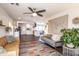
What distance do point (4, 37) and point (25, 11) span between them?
776mm

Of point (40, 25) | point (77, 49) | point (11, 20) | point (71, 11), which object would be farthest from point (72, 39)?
point (11, 20)

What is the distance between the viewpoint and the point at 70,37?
6.21ft

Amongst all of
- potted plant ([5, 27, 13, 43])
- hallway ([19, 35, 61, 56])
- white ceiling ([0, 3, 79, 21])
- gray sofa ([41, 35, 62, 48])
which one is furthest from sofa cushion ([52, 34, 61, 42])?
potted plant ([5, 27, 13, 43])

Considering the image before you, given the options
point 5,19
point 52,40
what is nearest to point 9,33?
point 5,19

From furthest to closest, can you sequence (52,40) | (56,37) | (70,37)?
(52,40)
(56,37)
(70,37)

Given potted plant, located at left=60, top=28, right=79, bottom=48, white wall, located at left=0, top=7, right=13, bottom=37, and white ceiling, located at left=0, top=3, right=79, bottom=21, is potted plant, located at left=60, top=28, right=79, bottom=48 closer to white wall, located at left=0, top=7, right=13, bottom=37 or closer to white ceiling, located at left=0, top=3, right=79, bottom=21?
white ceiling, located at left=0, top=3, right=79, bottom=21

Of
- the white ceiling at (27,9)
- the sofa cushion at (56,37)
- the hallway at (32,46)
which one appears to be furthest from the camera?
the hallway at (32,46)

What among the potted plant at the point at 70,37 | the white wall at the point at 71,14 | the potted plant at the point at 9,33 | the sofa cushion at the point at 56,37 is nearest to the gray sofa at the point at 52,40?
the sofa cushion at the point at 56,37

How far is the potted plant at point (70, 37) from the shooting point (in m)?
1.85

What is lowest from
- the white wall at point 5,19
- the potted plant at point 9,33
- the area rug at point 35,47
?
the area rug at point 35,47

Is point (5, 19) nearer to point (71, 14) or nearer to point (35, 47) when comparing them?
point (35, 47)

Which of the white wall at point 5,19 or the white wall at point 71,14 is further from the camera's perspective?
the white wall at point 5,19

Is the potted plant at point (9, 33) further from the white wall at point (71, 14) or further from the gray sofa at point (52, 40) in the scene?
the white wall at point (71, 14)

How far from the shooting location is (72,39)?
1898mm
